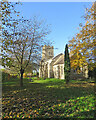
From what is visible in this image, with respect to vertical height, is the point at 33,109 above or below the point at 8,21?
below

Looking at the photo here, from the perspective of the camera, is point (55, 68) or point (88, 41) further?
point (55, 68)

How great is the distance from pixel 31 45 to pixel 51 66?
17.8m

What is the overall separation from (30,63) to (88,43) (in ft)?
21.8

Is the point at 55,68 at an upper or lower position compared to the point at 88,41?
lower

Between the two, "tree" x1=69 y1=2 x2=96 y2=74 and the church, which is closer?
"tree" x1=69 y1=2 x2=96 y2=74

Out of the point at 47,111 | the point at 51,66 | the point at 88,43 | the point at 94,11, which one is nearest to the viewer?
the point at 47,111

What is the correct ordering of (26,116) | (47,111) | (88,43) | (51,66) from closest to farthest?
(26,116), (47,111), (88,43), (51,66)

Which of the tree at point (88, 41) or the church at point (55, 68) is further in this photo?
the church at point (55, 68)

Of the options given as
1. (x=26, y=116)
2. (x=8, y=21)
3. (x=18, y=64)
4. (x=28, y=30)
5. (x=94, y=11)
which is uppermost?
(x=94, y=11)

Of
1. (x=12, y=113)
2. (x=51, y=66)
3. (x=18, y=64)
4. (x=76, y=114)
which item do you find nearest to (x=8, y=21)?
(x=12, y=113)

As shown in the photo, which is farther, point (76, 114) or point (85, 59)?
point (85, 59)

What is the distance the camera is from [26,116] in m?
4.39

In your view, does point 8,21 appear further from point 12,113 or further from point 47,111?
point 47,111

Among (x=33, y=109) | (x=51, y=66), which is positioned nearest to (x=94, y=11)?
(x=33, y=109)
